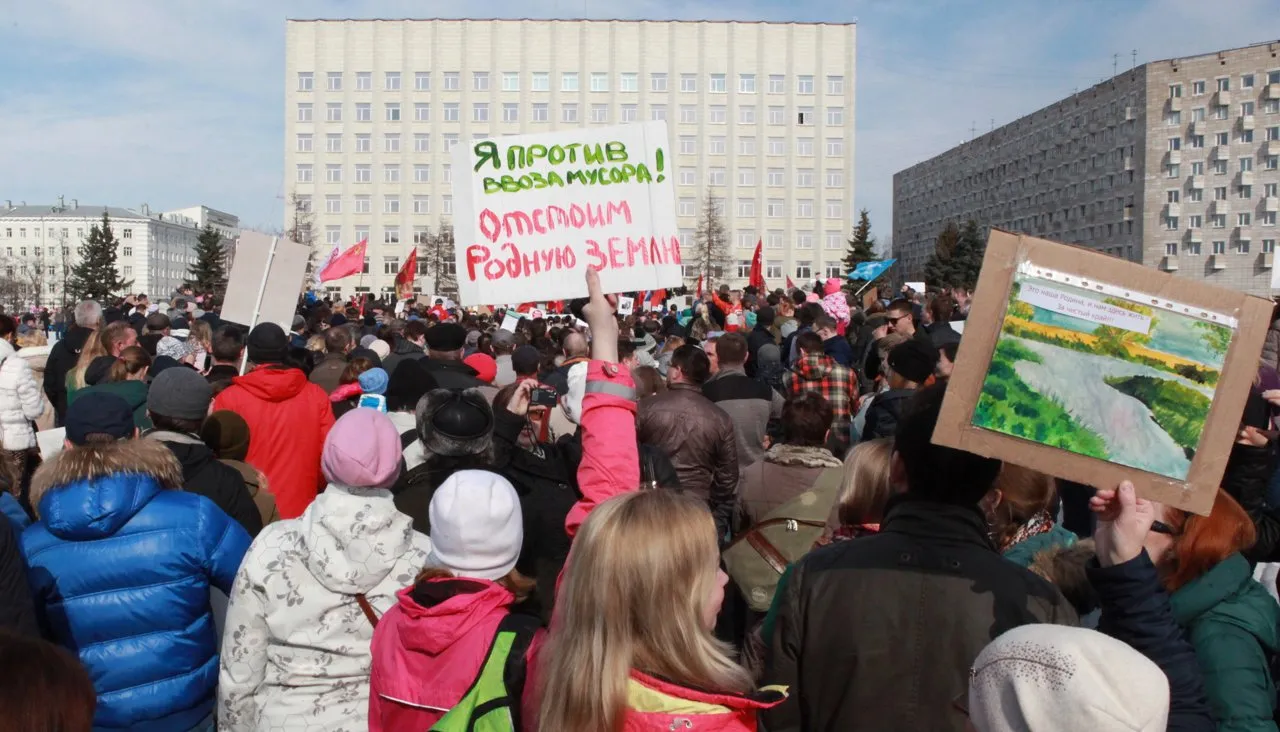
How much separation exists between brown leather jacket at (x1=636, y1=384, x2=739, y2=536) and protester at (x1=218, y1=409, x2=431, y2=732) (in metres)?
3.06

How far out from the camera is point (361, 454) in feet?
10.9

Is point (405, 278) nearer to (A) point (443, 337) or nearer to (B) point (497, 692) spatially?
(A) point (443, 337)

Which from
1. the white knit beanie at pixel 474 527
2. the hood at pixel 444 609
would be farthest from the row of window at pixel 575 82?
the hood at pixel 444 609

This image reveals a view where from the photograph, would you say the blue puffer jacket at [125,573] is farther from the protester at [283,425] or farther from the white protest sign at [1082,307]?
the white protest sign at [1082,307]

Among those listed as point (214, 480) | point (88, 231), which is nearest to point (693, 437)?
point (214, 480)

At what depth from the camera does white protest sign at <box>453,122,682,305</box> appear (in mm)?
5078

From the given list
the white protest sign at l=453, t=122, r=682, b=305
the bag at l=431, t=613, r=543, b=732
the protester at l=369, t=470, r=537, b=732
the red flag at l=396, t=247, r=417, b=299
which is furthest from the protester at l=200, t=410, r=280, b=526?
the red flag at l=396, t=247, r=417, b=299

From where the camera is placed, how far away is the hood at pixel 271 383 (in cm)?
588

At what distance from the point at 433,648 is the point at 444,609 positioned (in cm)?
11

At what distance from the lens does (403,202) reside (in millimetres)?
83500

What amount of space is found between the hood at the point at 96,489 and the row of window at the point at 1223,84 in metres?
94.0

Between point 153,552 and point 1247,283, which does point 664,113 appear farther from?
point 153,552

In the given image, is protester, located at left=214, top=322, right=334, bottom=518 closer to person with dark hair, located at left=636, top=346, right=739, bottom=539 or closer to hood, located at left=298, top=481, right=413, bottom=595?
person with dark hair, located at left=636, top=346, right=739, bottom=539

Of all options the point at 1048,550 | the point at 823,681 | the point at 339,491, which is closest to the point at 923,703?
the point at 823,681
